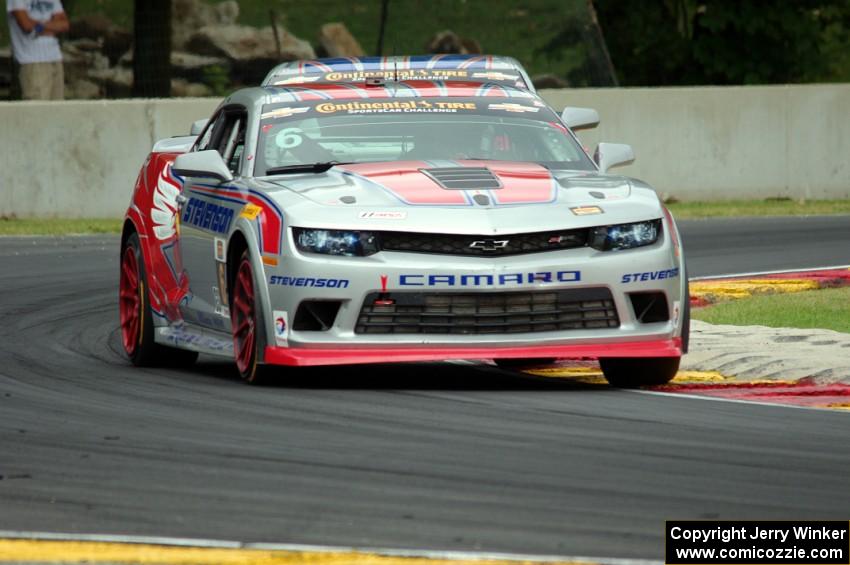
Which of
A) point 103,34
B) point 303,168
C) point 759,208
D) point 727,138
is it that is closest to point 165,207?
point 303,168

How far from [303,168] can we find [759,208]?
13.4 metres

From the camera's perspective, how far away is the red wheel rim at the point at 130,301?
1142 centimetres

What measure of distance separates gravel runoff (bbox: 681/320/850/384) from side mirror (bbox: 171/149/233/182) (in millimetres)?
2519

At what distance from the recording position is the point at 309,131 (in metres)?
10.7

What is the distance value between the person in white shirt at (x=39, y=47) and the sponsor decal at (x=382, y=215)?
15.5m

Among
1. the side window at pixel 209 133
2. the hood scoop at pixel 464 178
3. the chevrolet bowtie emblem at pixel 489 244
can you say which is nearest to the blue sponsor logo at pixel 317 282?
the chevrolet bowtie emblem at pixel 489 244

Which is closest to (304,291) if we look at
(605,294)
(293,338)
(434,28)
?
(293,338)

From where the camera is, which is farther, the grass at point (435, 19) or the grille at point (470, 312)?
the grass at point (435, 19)

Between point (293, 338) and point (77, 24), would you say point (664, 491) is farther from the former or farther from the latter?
point (77, 24)

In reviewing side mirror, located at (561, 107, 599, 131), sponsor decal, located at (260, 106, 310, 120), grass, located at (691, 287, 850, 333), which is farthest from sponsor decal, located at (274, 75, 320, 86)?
grass, located at (691, 287, 850, 333)

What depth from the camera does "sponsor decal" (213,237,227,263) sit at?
1000 cm

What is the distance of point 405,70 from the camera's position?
13312 millimetres

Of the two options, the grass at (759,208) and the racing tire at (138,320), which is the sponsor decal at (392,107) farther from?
the grass at (759,208)

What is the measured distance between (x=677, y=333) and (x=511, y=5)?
18622mm
